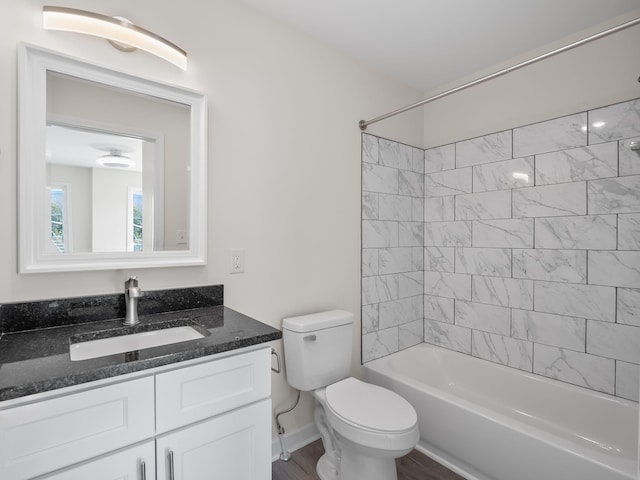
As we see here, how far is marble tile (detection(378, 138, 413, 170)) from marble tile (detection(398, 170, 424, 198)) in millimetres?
63

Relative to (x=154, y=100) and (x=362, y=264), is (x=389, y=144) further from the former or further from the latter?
(x=154, y=100)

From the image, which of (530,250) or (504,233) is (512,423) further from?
(504,233)

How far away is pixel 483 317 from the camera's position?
8.21 ft

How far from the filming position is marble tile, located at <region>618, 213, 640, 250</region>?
6.14ft

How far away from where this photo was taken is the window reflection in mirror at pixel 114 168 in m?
1.35

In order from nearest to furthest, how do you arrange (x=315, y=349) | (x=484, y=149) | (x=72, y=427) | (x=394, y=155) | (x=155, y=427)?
(x=72, y=427), (x=155, y=427), (x=315, y=349), (x=484, y=149), (x=394, y=155)

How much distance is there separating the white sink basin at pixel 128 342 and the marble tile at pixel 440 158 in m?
2.21

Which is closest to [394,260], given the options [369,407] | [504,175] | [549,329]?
[504,175]

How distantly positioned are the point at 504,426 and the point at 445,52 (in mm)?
2215

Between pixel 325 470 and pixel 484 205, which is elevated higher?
pixel 484 205

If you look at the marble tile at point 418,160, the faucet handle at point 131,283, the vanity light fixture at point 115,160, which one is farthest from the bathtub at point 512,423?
the vanity light fixture at point 115,160

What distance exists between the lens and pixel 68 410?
0.90 m

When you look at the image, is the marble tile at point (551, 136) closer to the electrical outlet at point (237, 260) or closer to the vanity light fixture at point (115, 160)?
the electrical outlet at point (237, 260)

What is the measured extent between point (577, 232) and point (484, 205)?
1.93ft
